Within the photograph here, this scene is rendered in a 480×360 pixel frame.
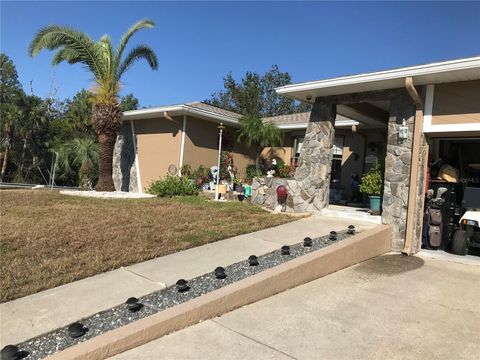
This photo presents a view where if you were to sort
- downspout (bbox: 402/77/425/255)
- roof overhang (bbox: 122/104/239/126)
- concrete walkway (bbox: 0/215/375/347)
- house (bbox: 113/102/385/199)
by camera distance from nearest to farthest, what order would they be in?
concrete walkway (bbox: 0/215/375/347), downspout (bbox: 402/77/425/255), roof overhang (bbox: 122/104/239/126), house (bbox: 113/102/385/199)

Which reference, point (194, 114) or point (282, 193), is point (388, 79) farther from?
point (194, 114)

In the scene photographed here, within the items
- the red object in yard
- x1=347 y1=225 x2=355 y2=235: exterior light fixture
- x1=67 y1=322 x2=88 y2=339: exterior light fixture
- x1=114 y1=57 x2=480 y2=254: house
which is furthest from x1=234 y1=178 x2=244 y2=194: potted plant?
x1=67 y1=322 x2=88 y2=339: exterior light fixture

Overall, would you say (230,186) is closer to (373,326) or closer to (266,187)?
(266,187)

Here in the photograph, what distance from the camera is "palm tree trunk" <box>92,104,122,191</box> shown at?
575 inches

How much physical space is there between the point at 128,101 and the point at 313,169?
3803 cm

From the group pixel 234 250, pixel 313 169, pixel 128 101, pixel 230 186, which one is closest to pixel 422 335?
pixel 234 250

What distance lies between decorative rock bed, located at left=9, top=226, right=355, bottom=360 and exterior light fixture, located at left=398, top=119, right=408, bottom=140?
115 inches

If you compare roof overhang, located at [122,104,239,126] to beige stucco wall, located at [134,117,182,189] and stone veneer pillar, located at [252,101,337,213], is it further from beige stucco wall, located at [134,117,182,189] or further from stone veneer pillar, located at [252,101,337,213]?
stone veneer pillar, located at [252,101,337,213]

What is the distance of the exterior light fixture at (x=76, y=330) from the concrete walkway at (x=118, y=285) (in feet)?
1.04

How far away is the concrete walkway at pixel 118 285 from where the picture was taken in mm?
4145

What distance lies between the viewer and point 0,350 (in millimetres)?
3590

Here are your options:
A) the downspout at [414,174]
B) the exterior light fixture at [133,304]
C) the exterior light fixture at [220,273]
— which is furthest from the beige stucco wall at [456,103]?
the exterior light fixture at [133,304]

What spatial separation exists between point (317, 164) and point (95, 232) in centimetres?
511

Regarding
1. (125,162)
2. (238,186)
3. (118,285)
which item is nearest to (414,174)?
(118,285)
